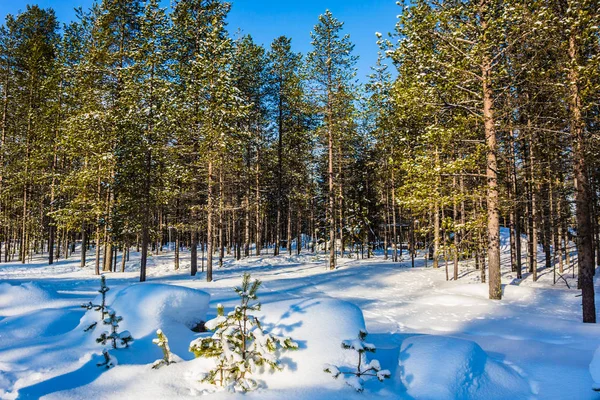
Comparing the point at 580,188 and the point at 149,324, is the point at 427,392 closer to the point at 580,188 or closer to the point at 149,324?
the point at 149,324

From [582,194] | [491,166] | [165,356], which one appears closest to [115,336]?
[165,356]

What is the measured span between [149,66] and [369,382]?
17.1 metres

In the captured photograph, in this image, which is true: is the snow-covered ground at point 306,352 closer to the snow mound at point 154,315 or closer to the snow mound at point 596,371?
the snow mound at point 154,315

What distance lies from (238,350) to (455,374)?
8.18 feet

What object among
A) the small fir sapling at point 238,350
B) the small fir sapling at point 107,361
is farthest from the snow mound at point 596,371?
the small fir sapling at point 107,361

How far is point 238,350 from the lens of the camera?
3.87 metres

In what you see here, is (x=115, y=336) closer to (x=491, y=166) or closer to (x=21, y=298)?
(x=21, y=298)

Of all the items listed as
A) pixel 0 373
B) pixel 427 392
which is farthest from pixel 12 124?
pixel 427 392

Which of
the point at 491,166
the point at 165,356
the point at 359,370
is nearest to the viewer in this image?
the point at 359,370

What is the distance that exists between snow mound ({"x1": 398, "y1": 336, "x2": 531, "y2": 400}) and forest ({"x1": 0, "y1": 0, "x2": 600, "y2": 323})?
630 centimetres

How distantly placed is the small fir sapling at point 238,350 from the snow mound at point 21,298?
536cm

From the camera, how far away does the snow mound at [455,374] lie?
3.54 m

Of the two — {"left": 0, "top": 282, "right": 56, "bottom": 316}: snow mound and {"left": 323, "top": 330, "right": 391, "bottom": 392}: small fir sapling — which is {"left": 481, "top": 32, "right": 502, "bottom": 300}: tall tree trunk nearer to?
{"left": 323, "top": 330, "right": 391, "bottom": 392}: small fir sapling

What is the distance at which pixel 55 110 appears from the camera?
20.8 metres
